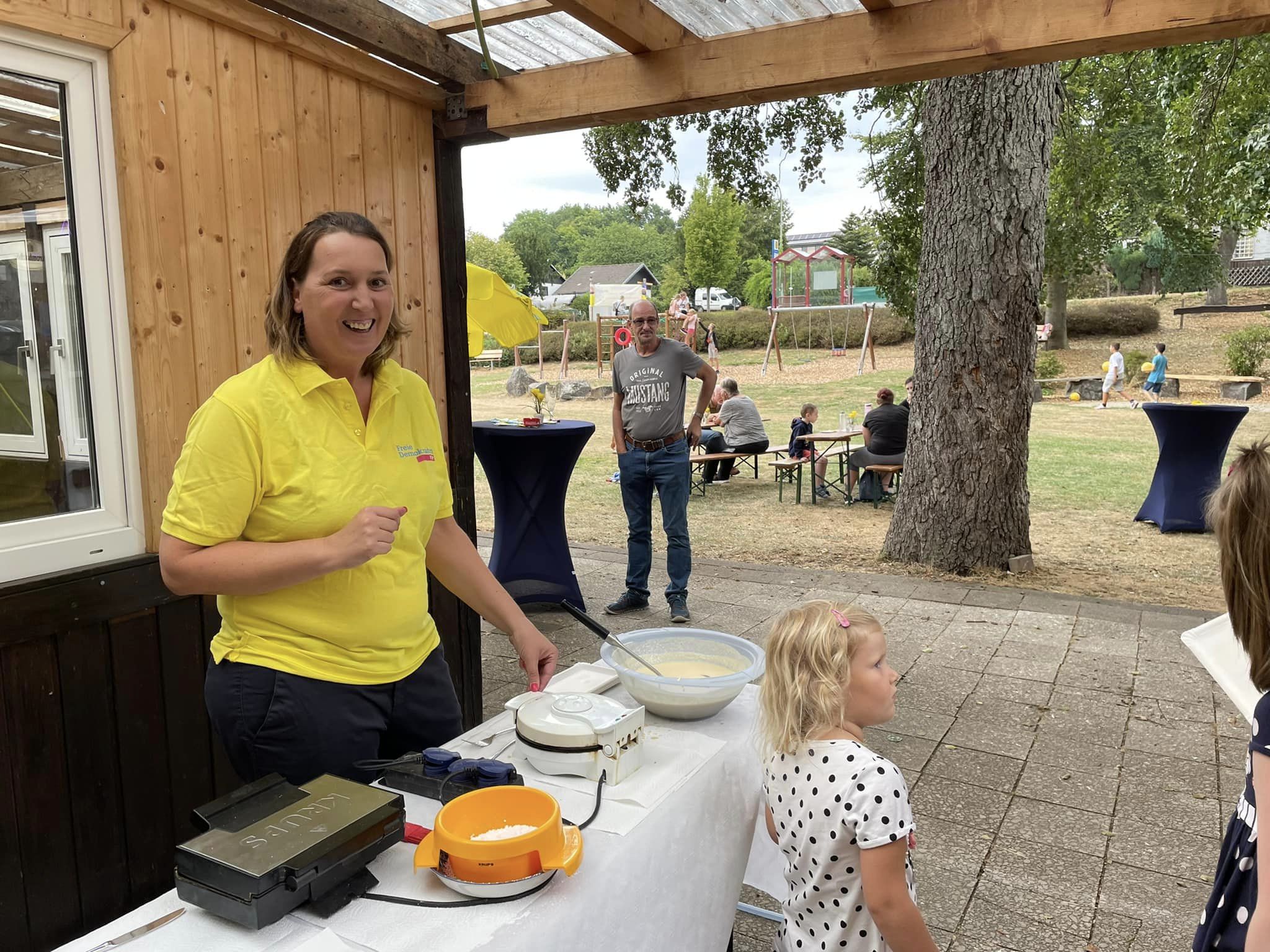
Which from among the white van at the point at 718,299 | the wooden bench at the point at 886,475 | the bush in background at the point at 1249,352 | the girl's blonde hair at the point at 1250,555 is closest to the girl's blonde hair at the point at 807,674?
the girl's blonde hair at the point at 1250,555

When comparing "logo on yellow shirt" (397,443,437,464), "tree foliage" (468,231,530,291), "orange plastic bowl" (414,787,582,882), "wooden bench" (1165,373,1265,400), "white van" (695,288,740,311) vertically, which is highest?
"tree foliage" (468,231,530,291)

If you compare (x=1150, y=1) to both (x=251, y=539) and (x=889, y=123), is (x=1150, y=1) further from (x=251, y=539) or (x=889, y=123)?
(x=889, y=123)

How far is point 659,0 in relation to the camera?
2.57 metres

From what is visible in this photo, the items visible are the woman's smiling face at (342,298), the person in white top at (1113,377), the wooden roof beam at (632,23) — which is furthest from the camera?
the person in white top at (1113,377)

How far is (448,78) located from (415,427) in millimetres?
1853

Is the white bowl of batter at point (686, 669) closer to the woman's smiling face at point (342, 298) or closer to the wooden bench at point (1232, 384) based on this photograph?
the woman's smiling face at point (342, 298)

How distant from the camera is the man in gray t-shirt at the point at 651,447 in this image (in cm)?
537

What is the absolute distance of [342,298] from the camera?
1.50 metres

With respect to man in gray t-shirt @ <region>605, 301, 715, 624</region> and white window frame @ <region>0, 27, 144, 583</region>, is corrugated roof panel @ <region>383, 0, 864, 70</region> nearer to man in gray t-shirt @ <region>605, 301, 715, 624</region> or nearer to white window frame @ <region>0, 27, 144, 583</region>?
white window frame @ <region>0, 27, 144, 583</region>

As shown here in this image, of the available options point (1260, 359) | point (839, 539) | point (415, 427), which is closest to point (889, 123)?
point (839, 539)

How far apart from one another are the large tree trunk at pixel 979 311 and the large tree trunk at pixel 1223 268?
86.9ft

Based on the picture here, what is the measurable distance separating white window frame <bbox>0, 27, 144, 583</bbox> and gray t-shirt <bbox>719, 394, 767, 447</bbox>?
29.1 feet

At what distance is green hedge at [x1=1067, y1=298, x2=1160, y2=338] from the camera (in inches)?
1043

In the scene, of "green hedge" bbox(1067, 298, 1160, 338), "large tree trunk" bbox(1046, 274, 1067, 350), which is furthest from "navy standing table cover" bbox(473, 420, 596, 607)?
"green hedge" bbox(1067, 298, 1160, 338)
